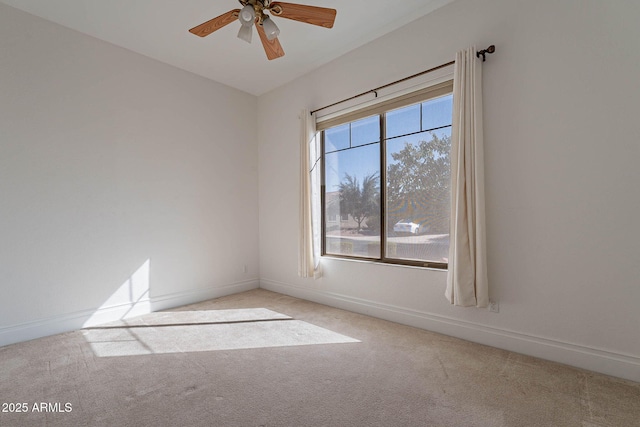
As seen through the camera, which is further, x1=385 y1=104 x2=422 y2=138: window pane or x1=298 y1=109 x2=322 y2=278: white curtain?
x1=298 y1=109 x2=322 y2=278: white curtain

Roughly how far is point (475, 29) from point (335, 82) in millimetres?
1608

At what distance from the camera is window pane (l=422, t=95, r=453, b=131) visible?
2.87 meters

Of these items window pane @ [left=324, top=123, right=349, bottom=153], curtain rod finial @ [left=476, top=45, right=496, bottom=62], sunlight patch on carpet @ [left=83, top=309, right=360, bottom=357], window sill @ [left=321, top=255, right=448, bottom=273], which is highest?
curtain rod finial @ [left=476, top=45, right=496, bottom=62]

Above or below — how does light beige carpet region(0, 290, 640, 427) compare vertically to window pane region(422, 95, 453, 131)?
below

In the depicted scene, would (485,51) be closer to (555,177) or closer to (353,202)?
(555,177)

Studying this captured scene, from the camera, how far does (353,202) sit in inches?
146

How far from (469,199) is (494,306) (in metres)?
0.94

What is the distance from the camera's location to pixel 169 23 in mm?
3023

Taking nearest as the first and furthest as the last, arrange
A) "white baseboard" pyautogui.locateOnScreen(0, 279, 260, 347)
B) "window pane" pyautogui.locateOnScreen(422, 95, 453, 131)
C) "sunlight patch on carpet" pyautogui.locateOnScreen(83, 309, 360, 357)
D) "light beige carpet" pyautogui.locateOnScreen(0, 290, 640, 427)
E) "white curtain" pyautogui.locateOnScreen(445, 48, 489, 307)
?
"light beige carpet" pyautogui.locateOnScreen(0, 290, 640, 427)
"white curtain" pyautogui.locateOnScreen(445, 48, 489, 307)
"sunlight patch on carpet" pyautogui.locateOnScreen(83, 309, 360, 357)
"white baseboard" pyautogui.locateOnScreen(0, 279, 260, 347)
"window pane" pyautogui.locateOnScreen(422, 95, 453, 131)

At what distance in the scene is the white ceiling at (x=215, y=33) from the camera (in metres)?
2.79

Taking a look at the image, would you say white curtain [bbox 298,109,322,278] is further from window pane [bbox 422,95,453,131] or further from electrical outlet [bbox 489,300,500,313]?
electrical outlet [bbox 489,300,500,313]

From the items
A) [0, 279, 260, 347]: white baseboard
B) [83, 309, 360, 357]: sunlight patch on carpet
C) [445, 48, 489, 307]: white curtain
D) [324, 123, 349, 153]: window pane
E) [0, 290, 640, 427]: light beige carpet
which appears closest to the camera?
[0, 290, 640, 427]: light beige carpet

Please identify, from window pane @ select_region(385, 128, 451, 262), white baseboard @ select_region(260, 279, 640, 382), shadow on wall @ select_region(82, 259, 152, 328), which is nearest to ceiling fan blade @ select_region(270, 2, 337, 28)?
window pane @ select_region(385, 128, 451, 262)

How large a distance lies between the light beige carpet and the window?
91 cm
